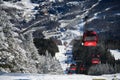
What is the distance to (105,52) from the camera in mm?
120375

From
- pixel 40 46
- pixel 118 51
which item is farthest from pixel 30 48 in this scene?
pixel 118 51

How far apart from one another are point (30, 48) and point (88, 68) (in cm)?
2880

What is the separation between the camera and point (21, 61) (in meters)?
46.3

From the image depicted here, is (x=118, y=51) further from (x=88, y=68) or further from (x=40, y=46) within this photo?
(x=88, y=68)

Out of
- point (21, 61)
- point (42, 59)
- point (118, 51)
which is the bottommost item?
point (118, 51)

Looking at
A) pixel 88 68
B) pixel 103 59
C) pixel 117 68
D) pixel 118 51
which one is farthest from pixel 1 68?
pixel 118 51

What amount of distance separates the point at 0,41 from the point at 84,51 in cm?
8096

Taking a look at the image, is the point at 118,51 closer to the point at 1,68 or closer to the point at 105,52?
the point at 105,52

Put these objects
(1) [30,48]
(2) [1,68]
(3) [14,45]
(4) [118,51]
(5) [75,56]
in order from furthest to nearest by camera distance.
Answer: (4) [118,51]
(5) [75,56]
(1) [30,48]
(3) [14,45]
(2) [1,68]

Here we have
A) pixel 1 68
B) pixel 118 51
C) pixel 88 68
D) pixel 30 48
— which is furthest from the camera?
pixel 118 51

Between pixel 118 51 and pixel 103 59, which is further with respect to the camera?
pixel 118 51

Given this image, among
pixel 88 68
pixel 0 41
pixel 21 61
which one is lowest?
pixel 88 68

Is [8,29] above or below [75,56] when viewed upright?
above

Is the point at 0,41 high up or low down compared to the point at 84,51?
up
